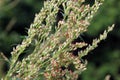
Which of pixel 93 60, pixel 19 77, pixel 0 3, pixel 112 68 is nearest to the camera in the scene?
pixel 19 77

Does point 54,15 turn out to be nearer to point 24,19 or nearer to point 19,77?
point 19,77

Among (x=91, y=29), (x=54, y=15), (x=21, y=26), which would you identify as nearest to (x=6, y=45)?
(x=21, y=26)

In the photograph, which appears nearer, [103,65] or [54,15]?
[54,15]

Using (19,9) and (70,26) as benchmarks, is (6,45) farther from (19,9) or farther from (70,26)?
(70,26)

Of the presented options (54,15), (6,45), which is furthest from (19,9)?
(54,15)

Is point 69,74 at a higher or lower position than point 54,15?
lower

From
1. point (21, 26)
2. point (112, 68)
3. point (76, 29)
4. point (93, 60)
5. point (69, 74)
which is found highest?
point (21, 26)

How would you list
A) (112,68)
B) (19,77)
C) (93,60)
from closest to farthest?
→ (19,77), (112,68), (93,60)
